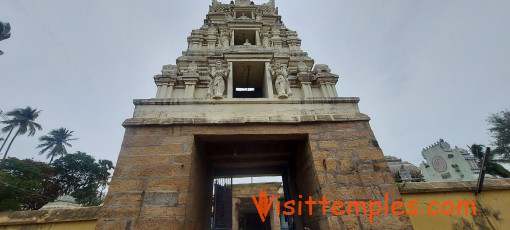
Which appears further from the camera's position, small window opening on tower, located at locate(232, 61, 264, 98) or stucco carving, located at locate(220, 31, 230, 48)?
stucco carving, located at locate(220, 31, 230, 48)

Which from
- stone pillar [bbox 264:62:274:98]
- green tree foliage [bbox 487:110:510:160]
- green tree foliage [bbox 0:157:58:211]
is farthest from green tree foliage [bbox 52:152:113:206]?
green tree foliage [bbox 487:110:510:160]

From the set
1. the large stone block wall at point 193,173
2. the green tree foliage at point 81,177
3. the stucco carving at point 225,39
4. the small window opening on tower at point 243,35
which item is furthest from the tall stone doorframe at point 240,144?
the green tree foliage at point 81,177

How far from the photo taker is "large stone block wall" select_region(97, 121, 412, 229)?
3.13 metres

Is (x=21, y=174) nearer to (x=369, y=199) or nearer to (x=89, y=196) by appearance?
(x=89, y=196)

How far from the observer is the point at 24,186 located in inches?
681

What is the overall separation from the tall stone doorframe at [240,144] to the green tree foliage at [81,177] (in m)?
25.3

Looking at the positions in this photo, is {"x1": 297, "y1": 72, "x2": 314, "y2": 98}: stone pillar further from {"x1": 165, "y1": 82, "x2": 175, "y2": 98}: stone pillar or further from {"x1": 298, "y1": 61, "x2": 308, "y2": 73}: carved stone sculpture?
{"x1": 165, "y1": 82, "x2": 175, "y2": 98}: stone pillar

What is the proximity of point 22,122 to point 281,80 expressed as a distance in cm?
4196

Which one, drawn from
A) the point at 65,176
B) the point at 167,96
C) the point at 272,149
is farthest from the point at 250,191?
the point at 65,176

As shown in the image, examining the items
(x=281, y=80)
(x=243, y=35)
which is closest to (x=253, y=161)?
(x=281, y=80)

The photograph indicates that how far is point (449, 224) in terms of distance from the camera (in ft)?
12.5

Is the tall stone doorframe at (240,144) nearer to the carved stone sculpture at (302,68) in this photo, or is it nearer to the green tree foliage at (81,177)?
the carved stone sculpture at (302,68)

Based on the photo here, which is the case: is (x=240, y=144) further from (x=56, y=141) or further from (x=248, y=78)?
(x=56, y=141)

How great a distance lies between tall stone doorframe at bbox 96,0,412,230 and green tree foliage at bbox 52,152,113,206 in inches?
995
